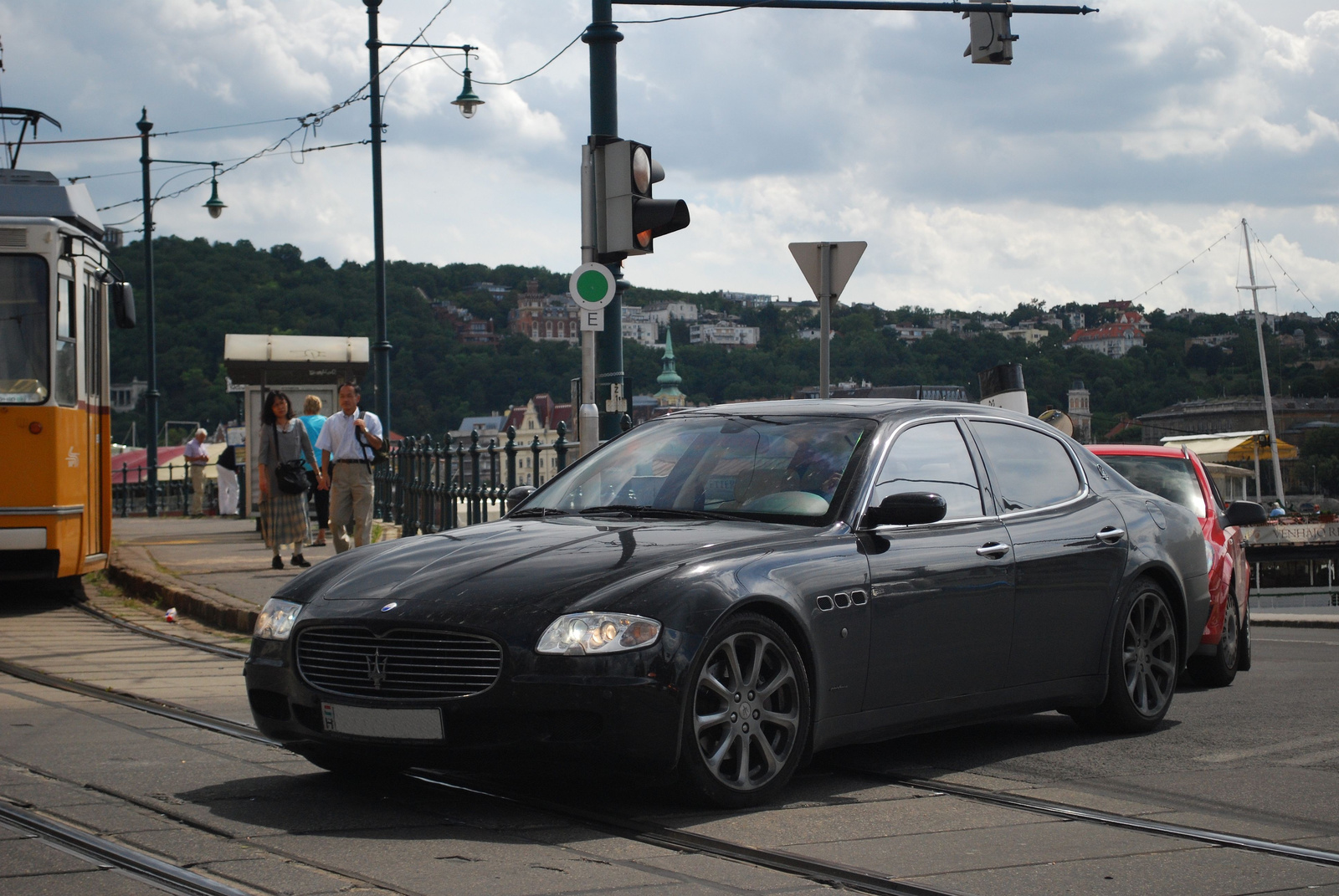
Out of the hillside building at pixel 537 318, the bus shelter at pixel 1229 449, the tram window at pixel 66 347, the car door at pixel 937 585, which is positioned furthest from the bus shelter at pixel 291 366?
the hillside building at pixel 537 318

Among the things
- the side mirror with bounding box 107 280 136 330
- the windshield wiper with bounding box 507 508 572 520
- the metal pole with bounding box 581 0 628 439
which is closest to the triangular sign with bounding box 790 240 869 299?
the metal pole with bounding box 581 0 628 439

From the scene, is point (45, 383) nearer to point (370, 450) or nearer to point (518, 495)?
point (370, 450)

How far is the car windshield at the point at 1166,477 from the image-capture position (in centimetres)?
1040

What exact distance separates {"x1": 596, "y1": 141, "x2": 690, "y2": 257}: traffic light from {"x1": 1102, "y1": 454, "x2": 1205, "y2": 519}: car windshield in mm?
3410

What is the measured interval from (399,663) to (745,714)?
1151 mm

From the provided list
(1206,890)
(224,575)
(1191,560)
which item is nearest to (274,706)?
(1206,890)

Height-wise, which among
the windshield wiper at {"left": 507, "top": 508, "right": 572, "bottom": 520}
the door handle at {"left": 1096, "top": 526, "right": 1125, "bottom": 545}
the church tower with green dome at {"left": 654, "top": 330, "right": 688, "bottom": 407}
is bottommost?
the door handle at {"left": 1096, "top": 526, "right": 1125, "bottom": 545}

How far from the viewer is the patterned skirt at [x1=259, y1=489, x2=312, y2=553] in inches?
574

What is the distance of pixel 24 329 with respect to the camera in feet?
42.5

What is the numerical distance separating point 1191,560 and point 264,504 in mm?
9355

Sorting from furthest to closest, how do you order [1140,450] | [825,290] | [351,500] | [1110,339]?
1. [1110,339]
2. [351,500]
3. [825,290]
4. [1140,450]

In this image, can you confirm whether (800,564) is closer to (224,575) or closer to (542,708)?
(542,708)

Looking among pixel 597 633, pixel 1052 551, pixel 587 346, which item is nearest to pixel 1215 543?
pixel 1052 551

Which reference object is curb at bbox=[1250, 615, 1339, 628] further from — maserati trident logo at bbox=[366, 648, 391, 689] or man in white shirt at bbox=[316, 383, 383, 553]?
maserati trident logo at bbox=[366, 648, 391, 689]
